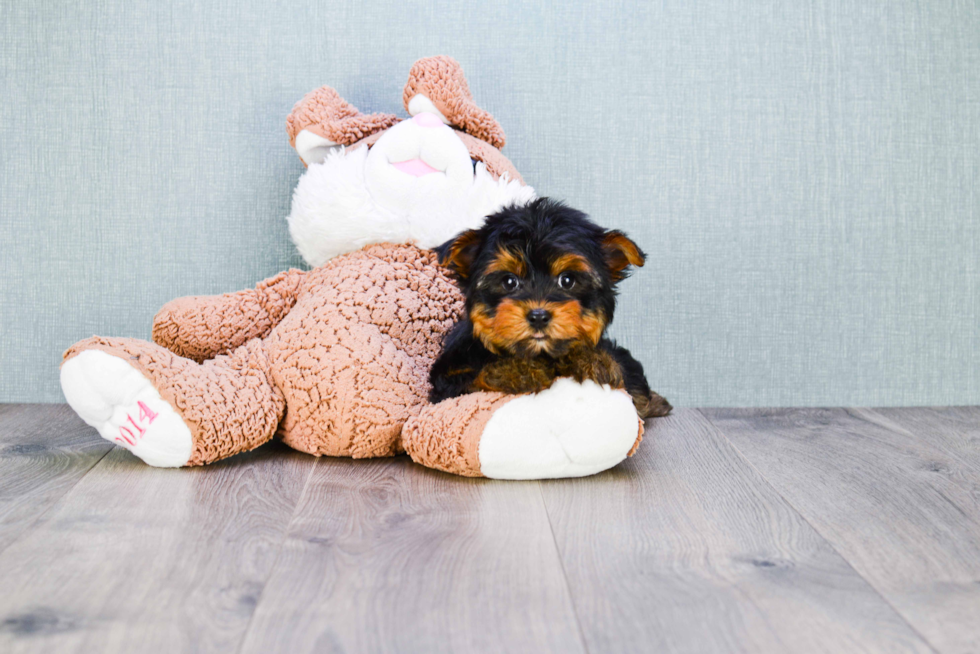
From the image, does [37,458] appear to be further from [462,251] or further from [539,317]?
[539,317]

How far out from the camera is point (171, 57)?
2275mm

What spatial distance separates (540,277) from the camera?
1.51m

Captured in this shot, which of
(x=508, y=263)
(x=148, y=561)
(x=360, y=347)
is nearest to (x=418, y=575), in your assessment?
(x=148, y=561)

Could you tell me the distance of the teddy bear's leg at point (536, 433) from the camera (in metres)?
1.56

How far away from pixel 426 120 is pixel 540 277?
650 millimetres

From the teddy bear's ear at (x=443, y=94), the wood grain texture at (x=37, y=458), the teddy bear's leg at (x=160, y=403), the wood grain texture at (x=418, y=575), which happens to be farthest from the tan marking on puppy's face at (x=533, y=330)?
the wood grain texture at (x=37, y=458)

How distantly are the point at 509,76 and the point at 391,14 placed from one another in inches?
15.6

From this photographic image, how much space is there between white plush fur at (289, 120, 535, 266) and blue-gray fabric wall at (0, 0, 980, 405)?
0.41 meters

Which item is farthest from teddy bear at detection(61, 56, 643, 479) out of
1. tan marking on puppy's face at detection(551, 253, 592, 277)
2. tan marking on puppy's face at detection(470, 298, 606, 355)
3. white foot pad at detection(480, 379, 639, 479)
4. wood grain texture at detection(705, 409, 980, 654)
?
wood grain texture at detection(705, 409, 980, 654)

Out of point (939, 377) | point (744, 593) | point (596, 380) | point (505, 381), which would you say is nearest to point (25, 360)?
point (505, 381)

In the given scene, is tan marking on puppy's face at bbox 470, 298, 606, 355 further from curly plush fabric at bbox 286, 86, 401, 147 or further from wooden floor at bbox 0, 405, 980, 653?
A: curly plush fabric at bbox 286, 86, 401, 147

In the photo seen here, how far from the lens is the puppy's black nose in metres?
1.44

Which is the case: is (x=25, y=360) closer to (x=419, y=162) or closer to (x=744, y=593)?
(x=419, y=162)

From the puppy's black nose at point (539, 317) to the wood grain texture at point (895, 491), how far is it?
23.6 inches
